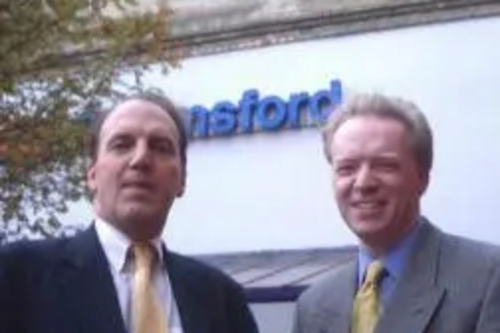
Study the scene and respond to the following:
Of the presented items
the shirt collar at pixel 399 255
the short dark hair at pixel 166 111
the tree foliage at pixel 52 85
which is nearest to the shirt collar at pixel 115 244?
the short dark hair at pixel 166 111

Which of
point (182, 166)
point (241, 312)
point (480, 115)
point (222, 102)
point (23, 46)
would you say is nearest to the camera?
point (182, 166)

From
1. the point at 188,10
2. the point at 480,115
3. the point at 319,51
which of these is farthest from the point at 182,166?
the point at 188,10

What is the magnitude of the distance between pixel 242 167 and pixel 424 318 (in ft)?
42.9

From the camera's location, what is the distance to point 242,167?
54.0 feet

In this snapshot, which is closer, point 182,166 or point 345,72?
point 182,166

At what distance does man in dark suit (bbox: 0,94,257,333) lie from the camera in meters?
3.47

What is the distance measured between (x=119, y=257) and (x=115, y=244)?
4 centimetres

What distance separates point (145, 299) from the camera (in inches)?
138

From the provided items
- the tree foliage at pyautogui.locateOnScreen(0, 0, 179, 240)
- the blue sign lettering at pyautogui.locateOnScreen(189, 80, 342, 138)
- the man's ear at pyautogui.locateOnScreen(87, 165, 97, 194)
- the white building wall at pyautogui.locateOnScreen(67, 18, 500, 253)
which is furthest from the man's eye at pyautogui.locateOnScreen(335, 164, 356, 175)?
the blue sign lettering at pyautogui.locateOnScreen(189, 80, 342, 138)

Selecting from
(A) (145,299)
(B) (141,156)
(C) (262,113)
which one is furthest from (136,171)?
(C) (262,113)

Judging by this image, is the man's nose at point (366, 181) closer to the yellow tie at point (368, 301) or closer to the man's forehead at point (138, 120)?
the yellow tie at point (368, 301)

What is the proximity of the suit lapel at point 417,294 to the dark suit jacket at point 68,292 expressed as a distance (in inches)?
24.6

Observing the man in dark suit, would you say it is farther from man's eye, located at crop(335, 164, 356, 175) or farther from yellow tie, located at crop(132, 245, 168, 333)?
man's eye, located at crop(335, 164, 356, 175)

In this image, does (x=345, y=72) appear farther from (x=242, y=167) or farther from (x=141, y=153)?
(x=141, y=153)
